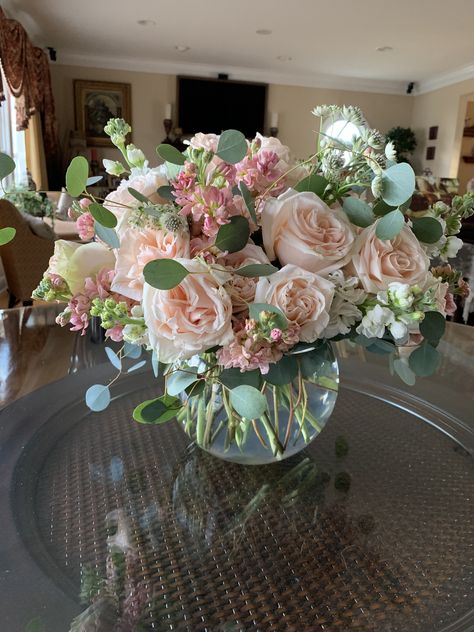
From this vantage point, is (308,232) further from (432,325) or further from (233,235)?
(432,325)

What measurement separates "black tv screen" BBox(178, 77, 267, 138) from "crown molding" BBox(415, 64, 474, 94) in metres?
2.41

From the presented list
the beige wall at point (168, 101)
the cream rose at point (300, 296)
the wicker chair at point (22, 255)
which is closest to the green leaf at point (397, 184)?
the cream rose at point (300, 296)

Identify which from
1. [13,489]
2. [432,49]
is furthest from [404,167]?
[432,49]

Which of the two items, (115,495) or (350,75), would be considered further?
(350,75)

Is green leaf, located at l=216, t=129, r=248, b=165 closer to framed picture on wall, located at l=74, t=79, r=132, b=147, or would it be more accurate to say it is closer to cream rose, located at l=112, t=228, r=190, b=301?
cream rose, located at l=112, t=228, r=190, b=301

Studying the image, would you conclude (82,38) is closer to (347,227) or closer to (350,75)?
(350,75)

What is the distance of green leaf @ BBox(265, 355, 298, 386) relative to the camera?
1.95 feet

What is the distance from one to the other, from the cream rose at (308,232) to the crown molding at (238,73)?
7060 millimetres

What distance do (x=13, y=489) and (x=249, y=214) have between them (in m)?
0.46

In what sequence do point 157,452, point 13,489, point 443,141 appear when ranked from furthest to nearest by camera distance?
1. point 443,141
2. point 157,452
3. point 13,489

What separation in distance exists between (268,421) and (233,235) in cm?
28

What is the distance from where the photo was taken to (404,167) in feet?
1.81

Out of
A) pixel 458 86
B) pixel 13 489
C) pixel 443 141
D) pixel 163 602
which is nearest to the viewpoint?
pixel 163 602

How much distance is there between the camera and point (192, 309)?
1.72 ft
